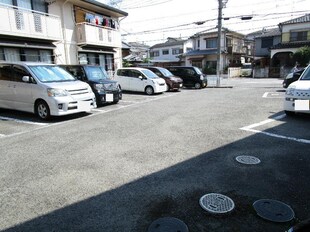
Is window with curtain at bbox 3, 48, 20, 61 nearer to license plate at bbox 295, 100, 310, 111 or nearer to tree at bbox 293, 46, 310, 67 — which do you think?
license plate at bbox 295, 100, 310, 111

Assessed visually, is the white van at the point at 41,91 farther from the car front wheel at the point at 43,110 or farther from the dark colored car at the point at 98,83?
the dark colored car at the point at 98,83

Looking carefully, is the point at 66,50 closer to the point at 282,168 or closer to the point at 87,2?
the point at 87,2

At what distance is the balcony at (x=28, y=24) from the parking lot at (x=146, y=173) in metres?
6.54

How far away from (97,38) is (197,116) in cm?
1066

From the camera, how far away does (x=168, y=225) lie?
2.46 metres

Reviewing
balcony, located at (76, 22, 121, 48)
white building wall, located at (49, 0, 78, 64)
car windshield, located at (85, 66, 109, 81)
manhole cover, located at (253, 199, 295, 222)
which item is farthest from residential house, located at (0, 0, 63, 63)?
manhole cover, located at (253, 199, 295, 222)

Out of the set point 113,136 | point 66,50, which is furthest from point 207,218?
point 66,50

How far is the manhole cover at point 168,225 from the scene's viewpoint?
2389mm

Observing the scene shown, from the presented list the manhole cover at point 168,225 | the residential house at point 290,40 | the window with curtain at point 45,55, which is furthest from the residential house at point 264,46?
the manhole cover at point 168,225

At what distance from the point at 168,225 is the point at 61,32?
47.1ft

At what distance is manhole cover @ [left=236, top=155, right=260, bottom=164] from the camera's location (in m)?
3.94

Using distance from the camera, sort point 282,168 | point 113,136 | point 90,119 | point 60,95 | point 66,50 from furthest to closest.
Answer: point 66,50, point 90,119, point 60,95, point 113,136, point 282,168

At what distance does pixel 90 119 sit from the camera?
761 cm

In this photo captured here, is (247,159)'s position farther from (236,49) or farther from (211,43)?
(236,49)
